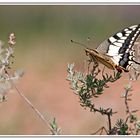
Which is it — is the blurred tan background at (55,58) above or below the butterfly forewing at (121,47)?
below

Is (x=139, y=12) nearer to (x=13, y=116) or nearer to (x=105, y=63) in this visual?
(x=13, y=116)

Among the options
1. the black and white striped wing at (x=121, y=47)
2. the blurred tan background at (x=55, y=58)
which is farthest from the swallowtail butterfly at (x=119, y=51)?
the blurred tan background at (x=55, y=58)

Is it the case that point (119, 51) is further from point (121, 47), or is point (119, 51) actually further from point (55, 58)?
point (55, 58)

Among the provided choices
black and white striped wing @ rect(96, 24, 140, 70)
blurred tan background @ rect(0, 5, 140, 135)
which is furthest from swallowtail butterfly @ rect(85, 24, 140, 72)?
blurred tan background @ rect(0, 5, 140, 135)

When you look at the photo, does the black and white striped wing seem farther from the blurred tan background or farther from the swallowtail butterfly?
the blurred tan background

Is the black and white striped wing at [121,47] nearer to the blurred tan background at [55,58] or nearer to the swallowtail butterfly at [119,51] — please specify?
the swallowtail butterfly at [119,51]
